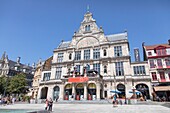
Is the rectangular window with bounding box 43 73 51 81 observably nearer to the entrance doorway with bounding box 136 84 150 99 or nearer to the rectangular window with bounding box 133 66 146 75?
the rectangular window with bounding box 133 66 146 75

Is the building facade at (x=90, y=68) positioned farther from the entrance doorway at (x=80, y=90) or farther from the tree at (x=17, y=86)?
the tree at (x=17, y=86)

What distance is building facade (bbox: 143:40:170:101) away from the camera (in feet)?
105

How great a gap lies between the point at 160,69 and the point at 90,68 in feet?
61.4

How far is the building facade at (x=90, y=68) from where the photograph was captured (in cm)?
3362

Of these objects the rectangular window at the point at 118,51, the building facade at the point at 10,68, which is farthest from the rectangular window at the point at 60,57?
the building facade at the point at 10,68

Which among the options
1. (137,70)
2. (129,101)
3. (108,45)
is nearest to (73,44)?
(108,45)

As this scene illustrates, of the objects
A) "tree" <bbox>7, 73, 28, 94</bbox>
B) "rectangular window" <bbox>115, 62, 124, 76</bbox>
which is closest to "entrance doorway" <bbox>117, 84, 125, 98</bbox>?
"rectangular window" <bbox>115, 62, 124, 76</bbox>

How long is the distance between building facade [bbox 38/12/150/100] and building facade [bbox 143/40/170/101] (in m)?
2.54

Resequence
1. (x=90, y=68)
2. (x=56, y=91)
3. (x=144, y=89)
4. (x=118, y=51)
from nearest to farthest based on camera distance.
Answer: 1. (x=144, y=89)
2. (x=118, y=51)
3. (x=90, y=68)
4. (x=56, y=91)

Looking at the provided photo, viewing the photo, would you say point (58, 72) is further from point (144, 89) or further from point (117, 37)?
point (144, 89)

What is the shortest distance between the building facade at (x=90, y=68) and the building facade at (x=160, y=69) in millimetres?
2537

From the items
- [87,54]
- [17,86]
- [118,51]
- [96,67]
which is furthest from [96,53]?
[17,86]

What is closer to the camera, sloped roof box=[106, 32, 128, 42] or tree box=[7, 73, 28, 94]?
sloped roof box=[106, 32, 128, 42]

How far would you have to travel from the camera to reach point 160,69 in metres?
33.5
